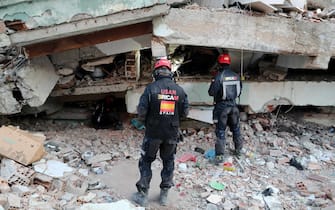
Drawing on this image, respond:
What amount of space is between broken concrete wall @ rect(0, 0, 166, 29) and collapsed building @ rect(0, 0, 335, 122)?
0.01 meters

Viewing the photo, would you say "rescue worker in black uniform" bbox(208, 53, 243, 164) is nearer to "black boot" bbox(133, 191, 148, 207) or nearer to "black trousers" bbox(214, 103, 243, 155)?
"black trousers" bbox(214, 103, 243, 155)

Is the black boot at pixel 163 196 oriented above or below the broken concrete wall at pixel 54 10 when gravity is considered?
below

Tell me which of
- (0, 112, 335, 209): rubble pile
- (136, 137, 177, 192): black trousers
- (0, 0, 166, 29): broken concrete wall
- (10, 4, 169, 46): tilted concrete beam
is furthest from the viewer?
(10, 4, 169, 46): tilted concrete beam

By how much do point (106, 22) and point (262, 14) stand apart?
248cm

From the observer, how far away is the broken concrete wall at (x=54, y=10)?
214 inches

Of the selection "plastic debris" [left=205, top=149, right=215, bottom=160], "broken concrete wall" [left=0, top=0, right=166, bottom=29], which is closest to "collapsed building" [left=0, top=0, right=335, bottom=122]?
"broken concrete wall" [left=0, top=0, right=166, bottom=29]

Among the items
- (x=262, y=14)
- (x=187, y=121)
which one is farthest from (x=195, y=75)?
(x=262, y=14)

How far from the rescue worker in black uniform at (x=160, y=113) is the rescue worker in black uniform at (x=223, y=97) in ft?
4.84

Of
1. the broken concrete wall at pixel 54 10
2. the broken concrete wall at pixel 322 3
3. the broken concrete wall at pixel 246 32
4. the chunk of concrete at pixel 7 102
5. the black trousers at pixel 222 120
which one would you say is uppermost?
the broken concrete wall at pixel 54 10

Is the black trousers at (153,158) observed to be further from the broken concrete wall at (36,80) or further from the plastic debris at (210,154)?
the broken concrete wall at (36,80)

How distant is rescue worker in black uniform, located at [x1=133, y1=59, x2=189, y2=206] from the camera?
463 centimetres

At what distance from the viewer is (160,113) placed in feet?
15.3

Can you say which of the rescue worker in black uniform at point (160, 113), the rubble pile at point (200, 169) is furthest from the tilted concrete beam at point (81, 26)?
the rubble pile at point (200, 169)

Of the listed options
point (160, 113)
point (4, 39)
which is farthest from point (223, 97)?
point (4, 39)
